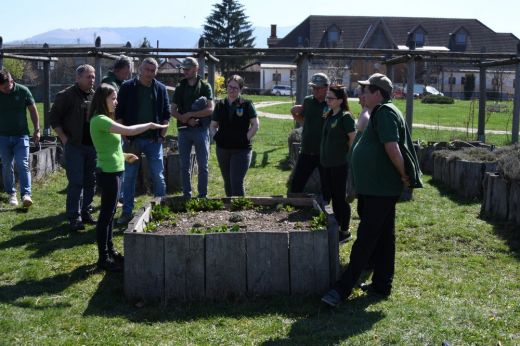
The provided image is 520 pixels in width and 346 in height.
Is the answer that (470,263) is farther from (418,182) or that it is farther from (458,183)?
(458,183)

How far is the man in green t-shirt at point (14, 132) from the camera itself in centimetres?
861

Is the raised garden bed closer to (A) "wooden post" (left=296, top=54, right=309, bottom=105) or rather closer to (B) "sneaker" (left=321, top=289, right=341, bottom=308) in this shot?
(B) "sneaker" (left=321, top=289, right=341, bottom=308)

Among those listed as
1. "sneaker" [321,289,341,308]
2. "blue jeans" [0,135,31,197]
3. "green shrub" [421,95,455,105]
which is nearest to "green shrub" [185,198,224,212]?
"sneaker" [321,289,341,308]

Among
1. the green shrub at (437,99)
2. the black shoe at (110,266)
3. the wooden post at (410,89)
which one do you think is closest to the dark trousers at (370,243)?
the black shoe at (110,266)

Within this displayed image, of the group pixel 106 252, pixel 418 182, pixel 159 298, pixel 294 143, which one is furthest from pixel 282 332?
pixel 294 143

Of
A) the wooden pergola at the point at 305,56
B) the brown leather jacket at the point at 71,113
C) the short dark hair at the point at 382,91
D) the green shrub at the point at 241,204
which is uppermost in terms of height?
the wooden pergola at the point at 305,56

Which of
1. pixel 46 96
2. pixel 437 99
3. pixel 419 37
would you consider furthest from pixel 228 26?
pixel 46 96

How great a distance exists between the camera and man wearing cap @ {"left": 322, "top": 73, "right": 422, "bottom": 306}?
4957 mm

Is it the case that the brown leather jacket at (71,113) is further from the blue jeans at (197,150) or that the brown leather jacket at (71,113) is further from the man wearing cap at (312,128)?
the man wearing cap at (312,128)

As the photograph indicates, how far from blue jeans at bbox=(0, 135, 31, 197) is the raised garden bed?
4046mm

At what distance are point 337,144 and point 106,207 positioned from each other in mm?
Result: 2363

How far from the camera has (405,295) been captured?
17.7 feet

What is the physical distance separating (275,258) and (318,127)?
2.28m

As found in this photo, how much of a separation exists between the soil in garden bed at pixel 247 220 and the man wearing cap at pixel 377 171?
649 mm
